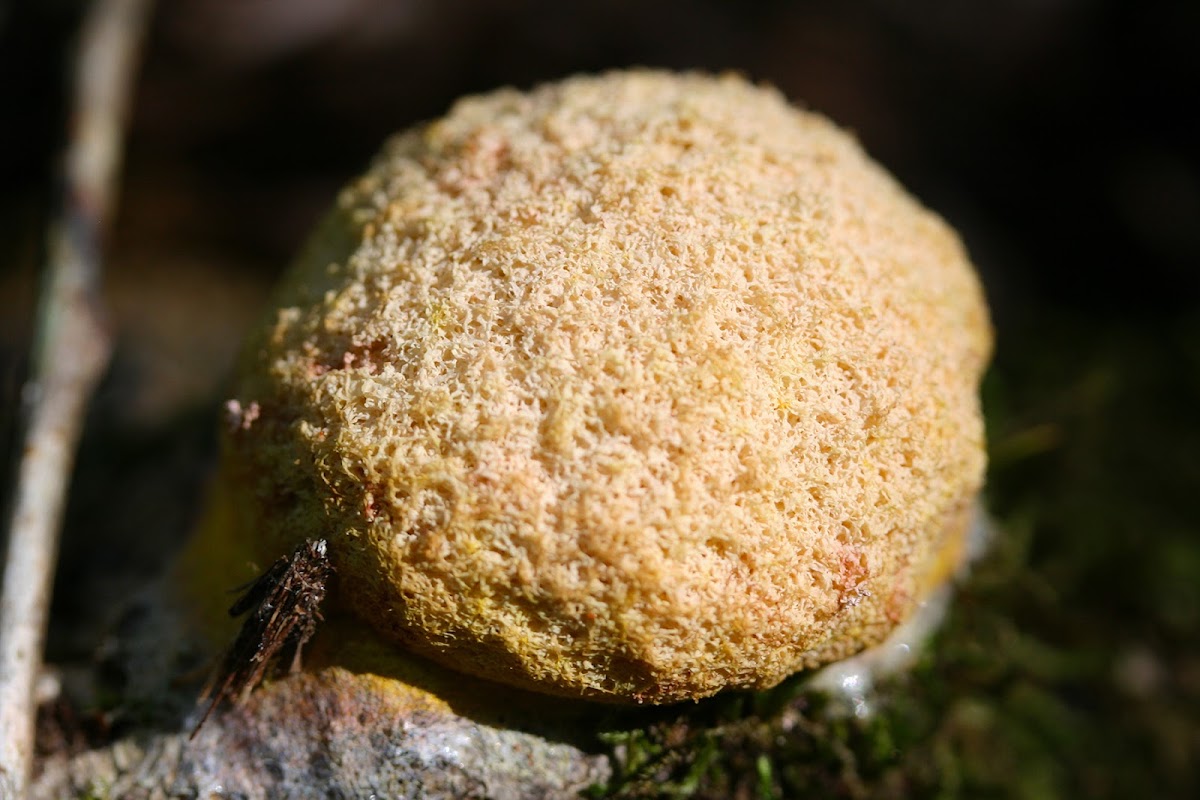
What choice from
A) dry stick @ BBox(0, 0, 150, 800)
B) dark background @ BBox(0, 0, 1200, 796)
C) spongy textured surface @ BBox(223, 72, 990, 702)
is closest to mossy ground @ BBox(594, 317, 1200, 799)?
dark background @ BBox(0, 0, 1200, 796)

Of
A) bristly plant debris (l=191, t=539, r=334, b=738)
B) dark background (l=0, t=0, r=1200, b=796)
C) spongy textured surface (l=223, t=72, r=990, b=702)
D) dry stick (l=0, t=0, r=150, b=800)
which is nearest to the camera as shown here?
spongy textured surface (l=223, t=72, r=990, b=702)

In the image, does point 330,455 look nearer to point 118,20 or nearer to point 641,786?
point 641,786

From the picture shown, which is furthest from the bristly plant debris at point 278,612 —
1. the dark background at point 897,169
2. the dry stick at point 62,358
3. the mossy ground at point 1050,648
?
the dark background at point 897,169

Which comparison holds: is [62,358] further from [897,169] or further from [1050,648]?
[897,169]

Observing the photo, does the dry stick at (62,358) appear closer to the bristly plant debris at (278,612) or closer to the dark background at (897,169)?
the dark background at (897,169)

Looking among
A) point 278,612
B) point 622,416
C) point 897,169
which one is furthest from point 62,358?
point 897,169

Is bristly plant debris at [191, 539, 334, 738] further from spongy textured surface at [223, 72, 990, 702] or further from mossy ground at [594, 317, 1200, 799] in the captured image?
mossy ground at [594, 317, 1200, 799]

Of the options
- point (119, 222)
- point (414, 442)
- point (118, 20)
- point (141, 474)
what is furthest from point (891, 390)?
point (119, 222)
